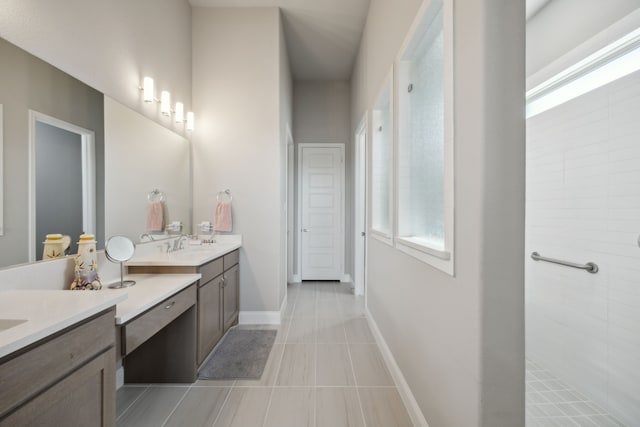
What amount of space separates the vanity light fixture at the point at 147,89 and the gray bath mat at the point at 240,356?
202cm

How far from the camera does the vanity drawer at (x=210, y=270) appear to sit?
2092 millimetres

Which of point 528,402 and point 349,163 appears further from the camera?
point 349,163

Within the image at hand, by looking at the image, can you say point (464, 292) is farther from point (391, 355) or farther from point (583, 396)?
point (583, 396)

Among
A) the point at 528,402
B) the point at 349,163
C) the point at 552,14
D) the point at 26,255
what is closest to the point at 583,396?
the point at 528,402

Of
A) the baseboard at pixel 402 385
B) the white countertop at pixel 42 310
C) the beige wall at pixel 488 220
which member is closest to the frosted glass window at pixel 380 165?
the baseboard at pixel 402 385

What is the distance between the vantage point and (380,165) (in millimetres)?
2770

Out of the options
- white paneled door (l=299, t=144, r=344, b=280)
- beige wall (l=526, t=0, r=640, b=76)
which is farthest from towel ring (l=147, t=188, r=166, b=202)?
beige wall (l=526, t=0, r=640, b=76)

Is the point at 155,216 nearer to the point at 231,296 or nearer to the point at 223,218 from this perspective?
the point at 223,218

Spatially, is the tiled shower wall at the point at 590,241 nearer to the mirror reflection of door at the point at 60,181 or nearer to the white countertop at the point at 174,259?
the white countertop at the point at 174,259

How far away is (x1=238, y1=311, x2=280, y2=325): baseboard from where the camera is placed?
3.01 metres

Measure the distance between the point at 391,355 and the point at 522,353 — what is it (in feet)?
4.23

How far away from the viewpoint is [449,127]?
1.15 meters

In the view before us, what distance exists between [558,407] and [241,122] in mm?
3228

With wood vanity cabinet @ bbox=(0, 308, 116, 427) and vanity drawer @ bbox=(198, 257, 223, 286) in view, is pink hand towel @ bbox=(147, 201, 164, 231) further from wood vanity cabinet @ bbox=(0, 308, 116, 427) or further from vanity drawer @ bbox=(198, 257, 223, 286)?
wood vanity cabinet @ bbox=(0, 308, 116, 427)
